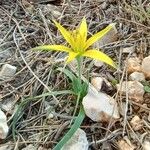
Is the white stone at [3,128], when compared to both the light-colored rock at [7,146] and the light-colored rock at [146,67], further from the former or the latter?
the light-colored rock at [146,67]

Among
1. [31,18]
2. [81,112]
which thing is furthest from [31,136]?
[31,18]

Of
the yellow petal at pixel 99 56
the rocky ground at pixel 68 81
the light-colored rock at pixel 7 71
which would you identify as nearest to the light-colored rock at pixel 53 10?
the rocky ground at pixel 68 81

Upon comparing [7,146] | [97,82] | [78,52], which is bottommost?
[7,146]

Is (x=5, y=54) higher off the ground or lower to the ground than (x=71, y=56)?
lower

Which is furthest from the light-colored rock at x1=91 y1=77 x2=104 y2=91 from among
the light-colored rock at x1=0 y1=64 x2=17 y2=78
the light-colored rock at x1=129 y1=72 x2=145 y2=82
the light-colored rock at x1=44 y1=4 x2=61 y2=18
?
the light-colored rock at x1=44 y1=4 x2=61 y2=18

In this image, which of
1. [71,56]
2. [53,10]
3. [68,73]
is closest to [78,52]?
[71,56]

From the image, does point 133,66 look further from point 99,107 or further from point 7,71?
point 7,71

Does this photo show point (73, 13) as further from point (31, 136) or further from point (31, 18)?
point (31, 136)

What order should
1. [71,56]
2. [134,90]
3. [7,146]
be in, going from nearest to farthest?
[71,56] < [7,146] < [134,90]
